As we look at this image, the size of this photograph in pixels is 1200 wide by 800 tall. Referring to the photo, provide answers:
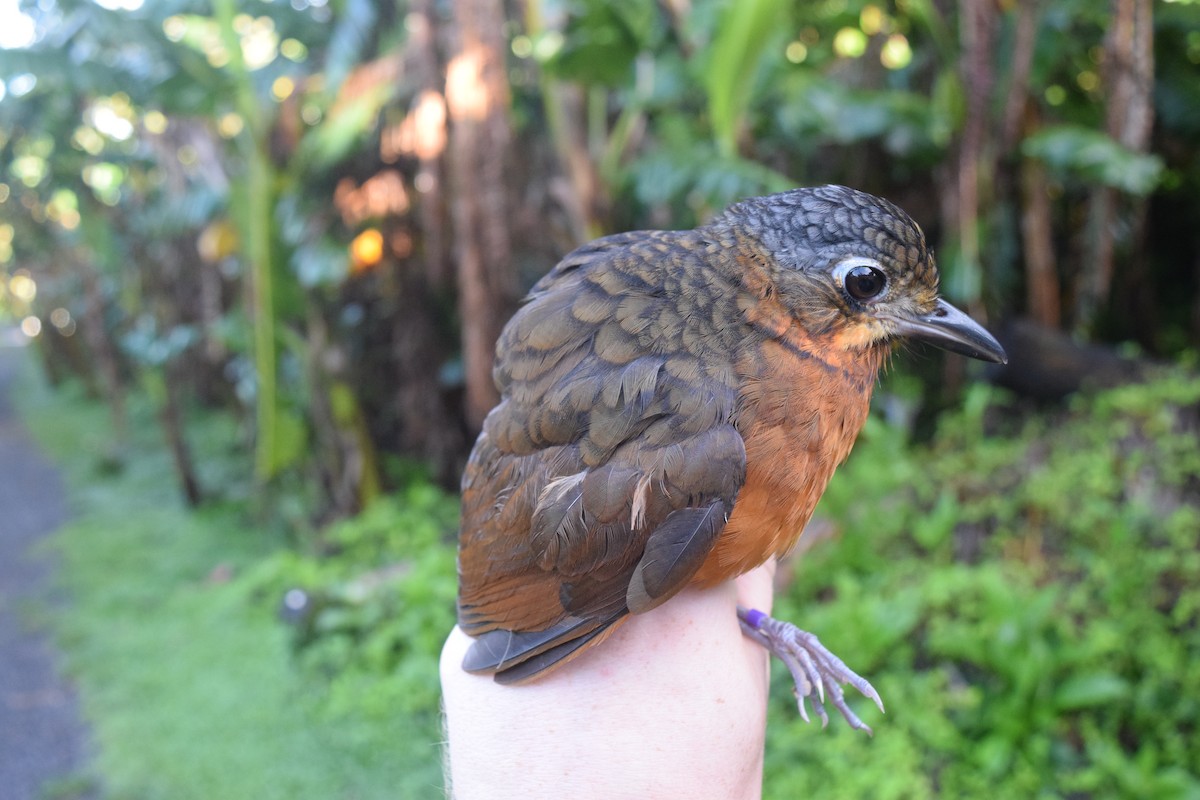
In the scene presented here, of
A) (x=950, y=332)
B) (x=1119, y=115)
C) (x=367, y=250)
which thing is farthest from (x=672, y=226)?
(x=950, y=332)

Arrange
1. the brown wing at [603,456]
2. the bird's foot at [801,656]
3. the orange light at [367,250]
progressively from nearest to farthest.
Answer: the brown wing at [603,456] < the bird's foot at [801,656] < the orange light at [367,250]

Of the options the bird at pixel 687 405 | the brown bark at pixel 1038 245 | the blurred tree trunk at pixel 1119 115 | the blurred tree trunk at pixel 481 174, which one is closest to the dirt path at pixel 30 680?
the blurred tree trunk at pixel 481 174

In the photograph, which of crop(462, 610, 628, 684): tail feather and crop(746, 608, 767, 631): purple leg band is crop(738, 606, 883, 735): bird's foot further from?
crop(462, 610, 628, 684): tail feather

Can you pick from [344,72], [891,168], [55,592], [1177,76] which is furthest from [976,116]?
[55,592]

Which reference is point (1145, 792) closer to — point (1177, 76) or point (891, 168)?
point (891, 168)

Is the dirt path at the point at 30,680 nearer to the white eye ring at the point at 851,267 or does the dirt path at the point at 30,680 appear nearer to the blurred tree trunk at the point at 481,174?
the blurred tree trunk at the point at 481,174

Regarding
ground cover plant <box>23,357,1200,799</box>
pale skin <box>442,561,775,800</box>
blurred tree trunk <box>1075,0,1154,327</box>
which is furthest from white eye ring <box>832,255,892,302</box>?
blurred tree trunk <box>1075,0,1154,327</box>

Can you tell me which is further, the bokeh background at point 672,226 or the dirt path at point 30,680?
the dirt path at point 30,680
